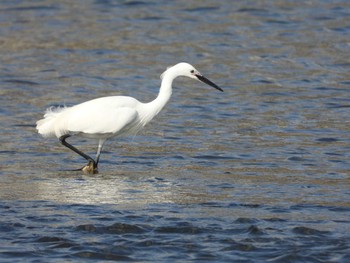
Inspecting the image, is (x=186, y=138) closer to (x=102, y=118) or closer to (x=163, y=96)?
(x=163, y=96)

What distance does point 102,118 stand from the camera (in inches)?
450

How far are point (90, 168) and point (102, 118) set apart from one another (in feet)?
2.00

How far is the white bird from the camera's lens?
11469 mm

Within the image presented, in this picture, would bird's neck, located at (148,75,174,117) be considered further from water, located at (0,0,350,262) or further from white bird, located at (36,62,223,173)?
water, located at (0,0,350,262)

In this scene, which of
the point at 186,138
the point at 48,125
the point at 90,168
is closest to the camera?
the point at 90,168

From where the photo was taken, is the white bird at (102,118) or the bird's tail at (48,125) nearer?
the white bird at (102,118)

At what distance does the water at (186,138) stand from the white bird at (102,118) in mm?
365

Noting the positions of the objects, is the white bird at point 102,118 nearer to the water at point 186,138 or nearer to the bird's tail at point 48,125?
the bird's tail at point 48,125

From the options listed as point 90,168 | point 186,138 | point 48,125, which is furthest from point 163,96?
point 48,125

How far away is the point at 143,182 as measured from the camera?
34.7 feet


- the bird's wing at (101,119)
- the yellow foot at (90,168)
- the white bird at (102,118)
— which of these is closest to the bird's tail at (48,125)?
the white bird at (102,118)

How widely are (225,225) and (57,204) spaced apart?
5.87 feet

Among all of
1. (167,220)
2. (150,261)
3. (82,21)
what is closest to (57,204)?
(167,220)

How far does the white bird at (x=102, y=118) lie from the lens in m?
11.5
